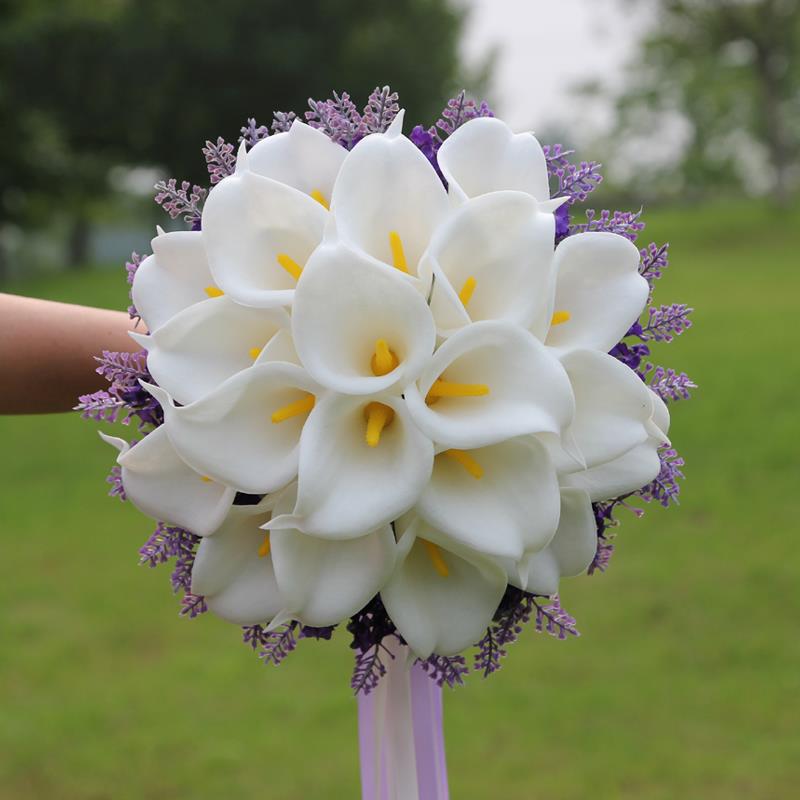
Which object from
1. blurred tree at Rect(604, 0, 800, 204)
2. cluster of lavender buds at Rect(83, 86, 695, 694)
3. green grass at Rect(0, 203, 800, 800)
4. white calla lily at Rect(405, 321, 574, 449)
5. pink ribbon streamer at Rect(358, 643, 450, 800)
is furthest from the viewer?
blurred tree at Rect(604, 0, 800, 204)

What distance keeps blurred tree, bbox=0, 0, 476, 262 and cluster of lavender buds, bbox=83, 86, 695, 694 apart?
16210mm

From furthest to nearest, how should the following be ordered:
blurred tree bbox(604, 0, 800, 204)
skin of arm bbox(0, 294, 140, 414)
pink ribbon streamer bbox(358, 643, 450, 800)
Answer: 1. blurred tree bbox(604, 0, 800, 204)
2. skin of arm bbox(0, 294, 140, 414)
3. pink ribbon streamer bbox(358, 643, 450, 800)

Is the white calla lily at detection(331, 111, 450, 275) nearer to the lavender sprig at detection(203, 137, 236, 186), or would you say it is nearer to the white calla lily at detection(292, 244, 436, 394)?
the white calla lily at detection(292, 244, 436, 394)

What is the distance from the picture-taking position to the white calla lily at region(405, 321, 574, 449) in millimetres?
943

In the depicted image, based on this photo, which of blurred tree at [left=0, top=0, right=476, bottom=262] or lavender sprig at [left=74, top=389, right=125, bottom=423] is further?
blurred tree at [left=0, top=0, right=476, bottom=262]

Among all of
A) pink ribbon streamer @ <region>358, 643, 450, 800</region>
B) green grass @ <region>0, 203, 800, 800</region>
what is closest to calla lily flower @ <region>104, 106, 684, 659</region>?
pink ribbon streamer @ <region>358, 643, 450, 800</region>

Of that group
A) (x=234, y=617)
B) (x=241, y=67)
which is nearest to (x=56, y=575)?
(x=234, y=617)

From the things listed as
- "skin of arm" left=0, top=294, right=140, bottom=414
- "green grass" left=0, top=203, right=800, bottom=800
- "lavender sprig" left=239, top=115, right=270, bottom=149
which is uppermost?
"green grass" left=0, top=203, right=800, bottom=800

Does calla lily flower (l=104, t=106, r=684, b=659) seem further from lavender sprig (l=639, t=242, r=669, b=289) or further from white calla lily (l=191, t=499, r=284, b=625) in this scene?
lavender sprig (l=639, t=242, r=669, b=289)

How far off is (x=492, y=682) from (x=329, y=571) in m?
3.08

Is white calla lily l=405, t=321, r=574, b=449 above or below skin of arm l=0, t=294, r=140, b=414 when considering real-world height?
below

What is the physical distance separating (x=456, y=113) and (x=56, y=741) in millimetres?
3130

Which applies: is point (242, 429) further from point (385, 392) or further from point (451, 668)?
point (451, 668)

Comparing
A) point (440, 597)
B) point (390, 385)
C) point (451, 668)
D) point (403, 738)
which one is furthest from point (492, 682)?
point (390, 385)
